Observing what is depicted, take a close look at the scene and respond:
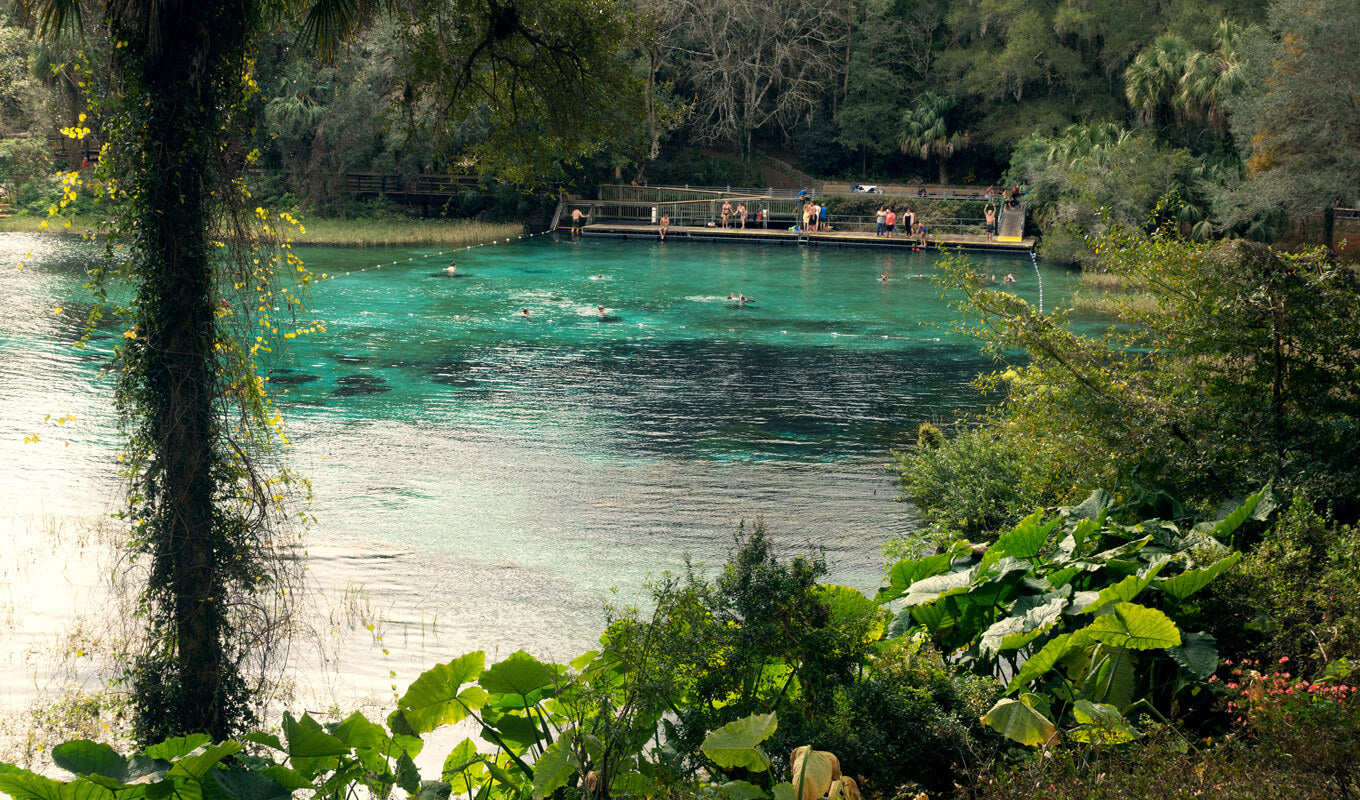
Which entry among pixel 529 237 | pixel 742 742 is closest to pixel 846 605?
pixel 742 742

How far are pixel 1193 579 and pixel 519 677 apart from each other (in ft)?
12.7

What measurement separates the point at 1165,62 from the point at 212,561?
4204cm

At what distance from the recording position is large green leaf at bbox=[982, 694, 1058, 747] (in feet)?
17.9

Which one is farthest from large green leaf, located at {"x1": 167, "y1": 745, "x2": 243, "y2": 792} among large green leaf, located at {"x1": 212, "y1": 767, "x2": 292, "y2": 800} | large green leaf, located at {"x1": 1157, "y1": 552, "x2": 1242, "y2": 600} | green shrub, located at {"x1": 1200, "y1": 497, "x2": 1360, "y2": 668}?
green shrub, located at {"x1": 1200, "y1": 497, "x2": 1360, "y2": 668}

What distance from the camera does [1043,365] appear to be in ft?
32.0

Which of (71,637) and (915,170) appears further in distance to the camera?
(915,170)

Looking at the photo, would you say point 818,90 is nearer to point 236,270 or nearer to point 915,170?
point 915,170

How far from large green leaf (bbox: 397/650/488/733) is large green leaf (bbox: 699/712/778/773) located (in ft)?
4.88

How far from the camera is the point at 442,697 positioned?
5840 millimetres

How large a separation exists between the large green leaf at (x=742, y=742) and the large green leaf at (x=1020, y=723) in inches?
51.6

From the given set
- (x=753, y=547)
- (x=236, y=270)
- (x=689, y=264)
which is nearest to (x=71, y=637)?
(x=236, y=270)

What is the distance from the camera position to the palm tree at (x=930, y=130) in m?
50.3

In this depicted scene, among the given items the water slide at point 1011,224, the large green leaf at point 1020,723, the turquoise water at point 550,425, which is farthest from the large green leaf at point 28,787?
the water slide at point 1011,224

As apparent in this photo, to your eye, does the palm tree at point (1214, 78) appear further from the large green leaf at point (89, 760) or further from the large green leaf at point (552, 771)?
the large green leaf at point (89, 760)
